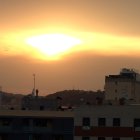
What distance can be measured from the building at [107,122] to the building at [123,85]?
49.4 metres

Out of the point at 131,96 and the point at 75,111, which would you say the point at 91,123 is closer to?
the point at 75,111

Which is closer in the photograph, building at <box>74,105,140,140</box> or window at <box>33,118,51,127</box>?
building at <box>74,105,140,140</box>

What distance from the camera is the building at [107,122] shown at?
65.1m

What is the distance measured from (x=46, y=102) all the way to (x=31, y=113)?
7.99 m

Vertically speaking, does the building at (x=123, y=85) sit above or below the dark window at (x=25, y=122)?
above

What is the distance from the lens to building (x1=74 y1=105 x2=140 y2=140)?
65062 mm

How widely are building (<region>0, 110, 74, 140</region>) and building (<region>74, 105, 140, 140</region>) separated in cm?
378

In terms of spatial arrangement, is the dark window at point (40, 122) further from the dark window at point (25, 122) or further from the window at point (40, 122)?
the dark window at point (25, 122)

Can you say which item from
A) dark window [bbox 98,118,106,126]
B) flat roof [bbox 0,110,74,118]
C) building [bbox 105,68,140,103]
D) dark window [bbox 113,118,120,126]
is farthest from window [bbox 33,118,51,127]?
building [bbox 105,68,140,103]

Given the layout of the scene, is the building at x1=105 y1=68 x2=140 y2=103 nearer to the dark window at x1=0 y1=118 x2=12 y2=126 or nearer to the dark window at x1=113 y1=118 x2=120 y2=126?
the dark window at x1=0 y1=118 x2=12 y2=126

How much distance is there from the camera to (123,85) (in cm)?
12012

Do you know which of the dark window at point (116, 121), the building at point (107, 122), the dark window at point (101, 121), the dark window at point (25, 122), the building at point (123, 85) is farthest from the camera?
the building at point (123, 85)

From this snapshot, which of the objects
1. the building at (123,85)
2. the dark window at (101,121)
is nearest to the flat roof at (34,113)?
the dark window at (101,121)

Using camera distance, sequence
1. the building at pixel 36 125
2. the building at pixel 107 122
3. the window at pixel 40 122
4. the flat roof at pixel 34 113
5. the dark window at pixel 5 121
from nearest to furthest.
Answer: the building at pixel 107 122
the flat roof at pixel 34 113
the building at pixel 36 125
the window at pixel 40 122
the dark window at pixel 5 121
